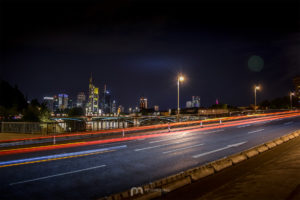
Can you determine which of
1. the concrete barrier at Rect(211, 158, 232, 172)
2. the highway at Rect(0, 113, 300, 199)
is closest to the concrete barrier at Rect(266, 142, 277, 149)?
the highway at Rect(0, 113, 300, 199)

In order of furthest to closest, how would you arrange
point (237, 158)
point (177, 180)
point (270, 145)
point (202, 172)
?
point (270, 145) < point (237, 158) < point (202, 172) < point (177, 180)

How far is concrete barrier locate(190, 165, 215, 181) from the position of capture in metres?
7.74

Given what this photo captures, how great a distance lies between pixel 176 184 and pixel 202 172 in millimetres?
1686

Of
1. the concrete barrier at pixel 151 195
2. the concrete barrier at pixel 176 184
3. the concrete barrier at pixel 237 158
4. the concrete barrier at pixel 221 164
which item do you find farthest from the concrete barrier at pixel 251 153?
the concrete barrier at pixel 151 195

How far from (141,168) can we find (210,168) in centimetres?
340

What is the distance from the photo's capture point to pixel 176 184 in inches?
275

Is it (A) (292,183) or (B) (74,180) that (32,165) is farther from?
(A) (292,183)

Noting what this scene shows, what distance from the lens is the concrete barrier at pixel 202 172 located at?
7.74 meters

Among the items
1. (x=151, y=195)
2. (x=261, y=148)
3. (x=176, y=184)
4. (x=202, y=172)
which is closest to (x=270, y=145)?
(x=261, y=148)

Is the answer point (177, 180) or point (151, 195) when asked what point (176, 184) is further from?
point (151, 195)

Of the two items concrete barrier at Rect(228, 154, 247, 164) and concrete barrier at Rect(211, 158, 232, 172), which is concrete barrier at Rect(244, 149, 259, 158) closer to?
concrete barrier at Rect(228, 154, 247, 164)

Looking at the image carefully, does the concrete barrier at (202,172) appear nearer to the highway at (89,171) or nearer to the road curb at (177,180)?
the road curb at (177,180)

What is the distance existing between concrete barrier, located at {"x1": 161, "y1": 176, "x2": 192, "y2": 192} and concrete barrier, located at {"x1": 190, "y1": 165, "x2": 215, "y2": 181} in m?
0.34

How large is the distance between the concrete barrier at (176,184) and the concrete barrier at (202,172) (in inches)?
13.5
